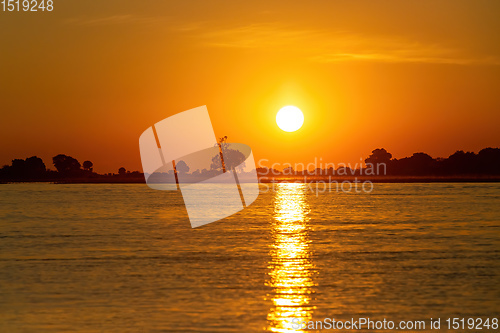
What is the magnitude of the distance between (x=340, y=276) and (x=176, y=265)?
8.28m

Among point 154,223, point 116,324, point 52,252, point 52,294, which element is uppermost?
point 154,223

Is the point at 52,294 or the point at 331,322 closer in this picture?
the point at 331,322

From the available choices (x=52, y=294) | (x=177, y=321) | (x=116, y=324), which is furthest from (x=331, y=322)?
(x=52, y=294)

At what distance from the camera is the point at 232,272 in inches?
1097

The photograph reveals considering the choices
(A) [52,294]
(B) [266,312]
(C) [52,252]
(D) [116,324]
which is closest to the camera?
(D) [116,324]

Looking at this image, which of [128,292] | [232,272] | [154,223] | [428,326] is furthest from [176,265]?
[154,223]

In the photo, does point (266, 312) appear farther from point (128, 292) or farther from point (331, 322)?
point (128, 292)

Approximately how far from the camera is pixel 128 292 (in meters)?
23.3

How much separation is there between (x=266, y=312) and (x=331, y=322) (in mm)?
2195

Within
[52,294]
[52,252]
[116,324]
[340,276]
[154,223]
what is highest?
[154,223]

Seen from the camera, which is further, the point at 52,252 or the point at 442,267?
the point at 52,252

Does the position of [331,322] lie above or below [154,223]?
below

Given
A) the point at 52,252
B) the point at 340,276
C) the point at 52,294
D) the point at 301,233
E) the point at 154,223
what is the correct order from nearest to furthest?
1. the point at 52,294
2. the point at 340,276
3. the point at 52,252
4. the point at 301,233
5. the point at 154,223

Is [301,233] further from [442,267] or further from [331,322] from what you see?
[331,322]
